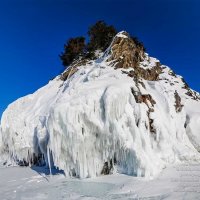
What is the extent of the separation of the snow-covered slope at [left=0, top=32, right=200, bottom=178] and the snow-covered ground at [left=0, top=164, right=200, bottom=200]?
0.63 meters

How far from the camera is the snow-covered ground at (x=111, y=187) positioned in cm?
872

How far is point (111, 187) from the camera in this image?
1012 centimetres

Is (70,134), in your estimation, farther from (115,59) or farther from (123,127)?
(115,59)

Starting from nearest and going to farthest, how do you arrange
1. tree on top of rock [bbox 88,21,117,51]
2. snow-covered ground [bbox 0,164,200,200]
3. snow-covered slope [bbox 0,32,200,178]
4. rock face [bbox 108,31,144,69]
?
snow-covered ground [bbox 0,164,200,200] < snow-covered slope [bbox 0,32,200,178] < rock face [bbox 108,31,144,69] < tree on top of rock [bbox 88,21,117,51]

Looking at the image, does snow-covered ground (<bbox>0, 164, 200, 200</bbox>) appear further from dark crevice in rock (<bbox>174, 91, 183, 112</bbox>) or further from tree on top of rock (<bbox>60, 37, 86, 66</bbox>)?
tree on top of rock (<bbox>60, 37, 86, 66</bbox>)

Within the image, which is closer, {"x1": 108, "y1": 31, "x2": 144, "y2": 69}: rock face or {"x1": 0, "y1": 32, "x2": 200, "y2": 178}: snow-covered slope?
{"x1": 0, "y1": 32, "x2": 200, "y2": 178}: snow-covered slope

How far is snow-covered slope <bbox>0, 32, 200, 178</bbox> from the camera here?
473 inches

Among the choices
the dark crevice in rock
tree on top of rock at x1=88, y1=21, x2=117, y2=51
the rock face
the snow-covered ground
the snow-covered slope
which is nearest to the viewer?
the snow-covered ground

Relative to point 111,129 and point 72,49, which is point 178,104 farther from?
point 72,49

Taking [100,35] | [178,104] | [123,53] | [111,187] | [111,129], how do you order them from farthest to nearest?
1. [100,35]
2. [123,53]
3. [178,104]
4. [111,129]
5. [111,187]

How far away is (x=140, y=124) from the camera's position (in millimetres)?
12703

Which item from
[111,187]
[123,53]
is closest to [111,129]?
[111,187]

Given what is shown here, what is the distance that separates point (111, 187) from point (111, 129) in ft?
8.68

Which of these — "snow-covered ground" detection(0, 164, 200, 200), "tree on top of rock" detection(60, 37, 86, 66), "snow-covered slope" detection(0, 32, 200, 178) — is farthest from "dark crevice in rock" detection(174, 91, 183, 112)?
"tree on top of rock" detection(60, 37, 86, 66)
